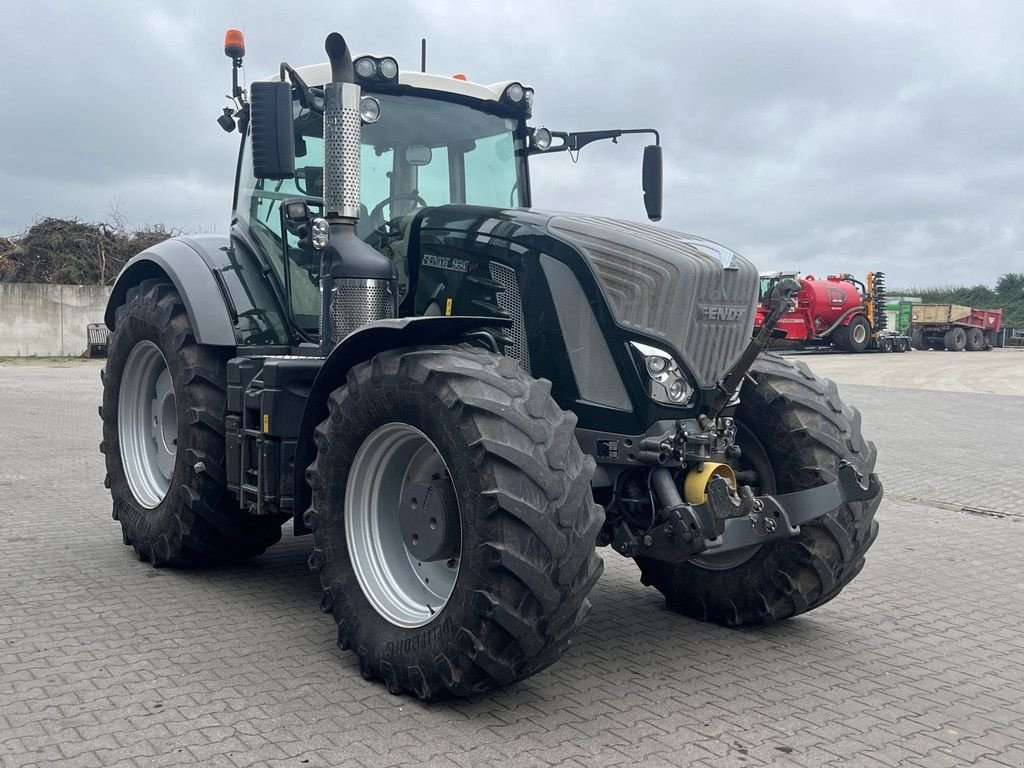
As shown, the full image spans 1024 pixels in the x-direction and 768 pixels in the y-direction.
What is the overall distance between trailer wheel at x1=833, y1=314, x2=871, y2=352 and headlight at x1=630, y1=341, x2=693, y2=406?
32.6 meters

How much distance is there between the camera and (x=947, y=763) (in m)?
3.53

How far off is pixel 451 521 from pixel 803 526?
1.74 metres

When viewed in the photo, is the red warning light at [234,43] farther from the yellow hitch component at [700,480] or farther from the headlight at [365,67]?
the yellow hitch component at [700,480]

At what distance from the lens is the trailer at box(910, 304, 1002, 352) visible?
42.4 meters

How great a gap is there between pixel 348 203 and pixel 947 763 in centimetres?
340

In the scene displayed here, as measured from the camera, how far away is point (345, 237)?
4.89 metres

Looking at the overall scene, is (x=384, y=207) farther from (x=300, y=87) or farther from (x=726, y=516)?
(x=726, y=516)

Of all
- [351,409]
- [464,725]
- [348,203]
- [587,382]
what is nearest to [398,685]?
[464,725]

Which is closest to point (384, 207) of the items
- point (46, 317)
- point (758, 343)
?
point (758, 343)

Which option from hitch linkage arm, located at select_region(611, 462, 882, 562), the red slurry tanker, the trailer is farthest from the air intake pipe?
the trailer

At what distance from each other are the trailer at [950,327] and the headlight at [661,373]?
134 feet

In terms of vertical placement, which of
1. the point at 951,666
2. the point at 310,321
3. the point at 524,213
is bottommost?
the point at 951,666

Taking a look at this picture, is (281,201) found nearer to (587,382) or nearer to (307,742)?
(587,382)

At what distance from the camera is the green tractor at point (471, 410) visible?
3707 millimetres
